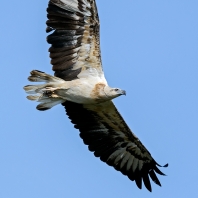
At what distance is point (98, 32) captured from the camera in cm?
1305

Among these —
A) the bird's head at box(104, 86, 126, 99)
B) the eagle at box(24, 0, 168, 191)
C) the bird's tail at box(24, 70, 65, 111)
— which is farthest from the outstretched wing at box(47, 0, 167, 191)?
the bird's head at box(104, 86, 126, 99)

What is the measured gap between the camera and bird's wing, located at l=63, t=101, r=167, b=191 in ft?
46.3

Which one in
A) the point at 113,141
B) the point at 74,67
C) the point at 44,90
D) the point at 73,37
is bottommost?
the point at 113,141

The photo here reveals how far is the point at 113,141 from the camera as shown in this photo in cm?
1477

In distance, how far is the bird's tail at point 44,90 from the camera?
519 inches

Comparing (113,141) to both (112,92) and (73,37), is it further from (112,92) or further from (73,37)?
(73,37)

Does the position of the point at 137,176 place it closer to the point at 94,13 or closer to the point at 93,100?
the point at 93,100

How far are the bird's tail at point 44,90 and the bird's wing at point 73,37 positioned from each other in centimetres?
30

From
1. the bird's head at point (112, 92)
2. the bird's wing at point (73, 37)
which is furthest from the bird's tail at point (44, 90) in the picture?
the bird's head at point (112, 92)

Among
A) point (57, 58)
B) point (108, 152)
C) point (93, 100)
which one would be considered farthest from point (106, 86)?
point (108, 152)

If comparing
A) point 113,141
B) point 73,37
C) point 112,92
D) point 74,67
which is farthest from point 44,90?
point 113,141

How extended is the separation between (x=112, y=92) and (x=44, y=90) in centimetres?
142

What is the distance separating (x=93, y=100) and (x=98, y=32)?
1.30 meters

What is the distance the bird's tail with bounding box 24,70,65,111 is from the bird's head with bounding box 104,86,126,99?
981 mm
